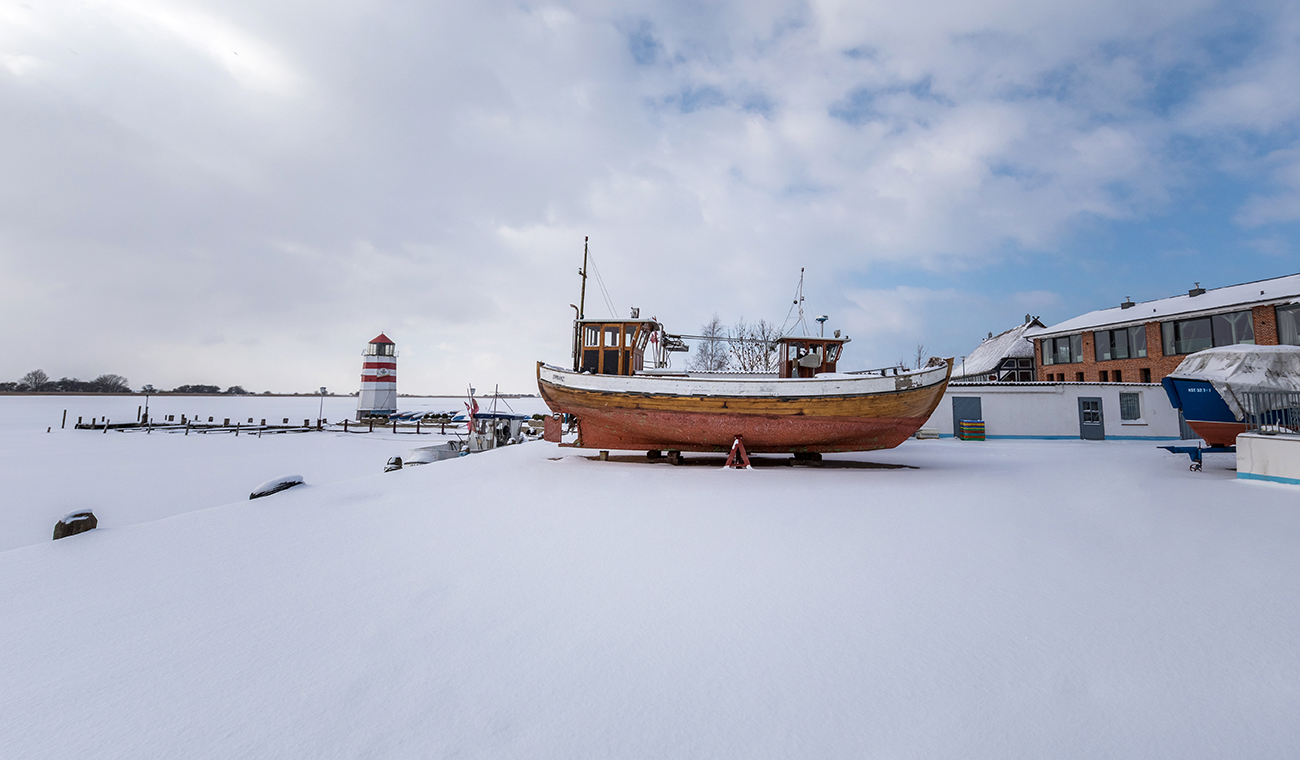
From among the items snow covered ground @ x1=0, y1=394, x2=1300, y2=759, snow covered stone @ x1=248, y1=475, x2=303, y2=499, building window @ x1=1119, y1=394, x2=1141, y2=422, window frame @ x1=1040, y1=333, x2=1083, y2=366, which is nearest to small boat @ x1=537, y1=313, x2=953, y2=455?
snow covered ground @ x1=0, y1=394, x2=1300, y2=759

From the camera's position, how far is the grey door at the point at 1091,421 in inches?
730

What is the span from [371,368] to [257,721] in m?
41.4

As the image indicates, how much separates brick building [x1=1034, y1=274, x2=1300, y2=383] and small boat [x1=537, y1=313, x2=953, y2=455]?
21707 mm

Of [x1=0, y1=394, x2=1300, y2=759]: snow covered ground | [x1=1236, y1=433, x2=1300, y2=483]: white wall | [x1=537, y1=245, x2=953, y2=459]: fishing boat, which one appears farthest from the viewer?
[x1=537, y1=245, x2=953, y2=459]: fishing boat

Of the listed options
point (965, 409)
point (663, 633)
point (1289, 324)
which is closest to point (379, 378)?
point (965, 409)

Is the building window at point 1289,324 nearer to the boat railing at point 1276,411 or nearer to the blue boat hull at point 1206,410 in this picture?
the blue boat hull at point 1206,410

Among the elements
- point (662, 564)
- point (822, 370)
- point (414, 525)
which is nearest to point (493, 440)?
point (822, 370)

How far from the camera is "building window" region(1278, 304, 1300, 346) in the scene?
1922cm

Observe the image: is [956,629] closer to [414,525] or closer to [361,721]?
[361,721]

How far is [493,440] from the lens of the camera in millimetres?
22203

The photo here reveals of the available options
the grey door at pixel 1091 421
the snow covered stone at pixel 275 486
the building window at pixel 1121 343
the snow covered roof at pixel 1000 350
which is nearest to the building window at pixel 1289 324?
the building window at pixel 1121 343

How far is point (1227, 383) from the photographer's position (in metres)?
9.92

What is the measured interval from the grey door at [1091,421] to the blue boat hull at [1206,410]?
877 centimetres

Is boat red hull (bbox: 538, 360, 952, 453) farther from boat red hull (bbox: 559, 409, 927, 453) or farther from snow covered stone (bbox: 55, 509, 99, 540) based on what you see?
snow covered stone (bbox: 55, 509, 99, 540)
